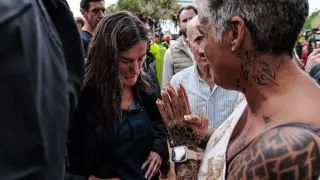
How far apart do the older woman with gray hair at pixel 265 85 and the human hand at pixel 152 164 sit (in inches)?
44.8

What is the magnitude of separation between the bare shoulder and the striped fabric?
1520 millimetres

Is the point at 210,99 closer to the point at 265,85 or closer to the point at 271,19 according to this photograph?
the point at 265,85

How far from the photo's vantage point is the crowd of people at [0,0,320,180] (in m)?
0.69

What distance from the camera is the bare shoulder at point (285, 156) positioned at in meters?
1.20

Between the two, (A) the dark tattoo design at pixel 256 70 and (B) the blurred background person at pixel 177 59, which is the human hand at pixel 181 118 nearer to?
(A) the dark tattoo design at pixel 256 70

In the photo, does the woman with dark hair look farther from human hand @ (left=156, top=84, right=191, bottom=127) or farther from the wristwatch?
human hand @ (left=156, top=84, right=191, bottom=127)

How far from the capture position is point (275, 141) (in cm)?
124

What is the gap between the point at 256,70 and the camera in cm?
142

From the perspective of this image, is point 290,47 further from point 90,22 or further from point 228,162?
point 90,22

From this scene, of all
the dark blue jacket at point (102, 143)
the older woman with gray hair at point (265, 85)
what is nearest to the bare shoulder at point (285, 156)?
the older woman with gray hair at point (265, 85)

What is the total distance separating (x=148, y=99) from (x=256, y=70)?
1349 mm

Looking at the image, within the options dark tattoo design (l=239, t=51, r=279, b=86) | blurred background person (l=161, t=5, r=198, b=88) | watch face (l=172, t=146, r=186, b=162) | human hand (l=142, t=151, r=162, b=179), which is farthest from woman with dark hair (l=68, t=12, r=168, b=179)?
blurred background person (l=161, t=5, r=198, b=88)

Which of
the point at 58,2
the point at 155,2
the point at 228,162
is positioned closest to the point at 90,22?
the point at 228,162

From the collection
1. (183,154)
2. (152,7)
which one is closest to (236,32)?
(183,154)
